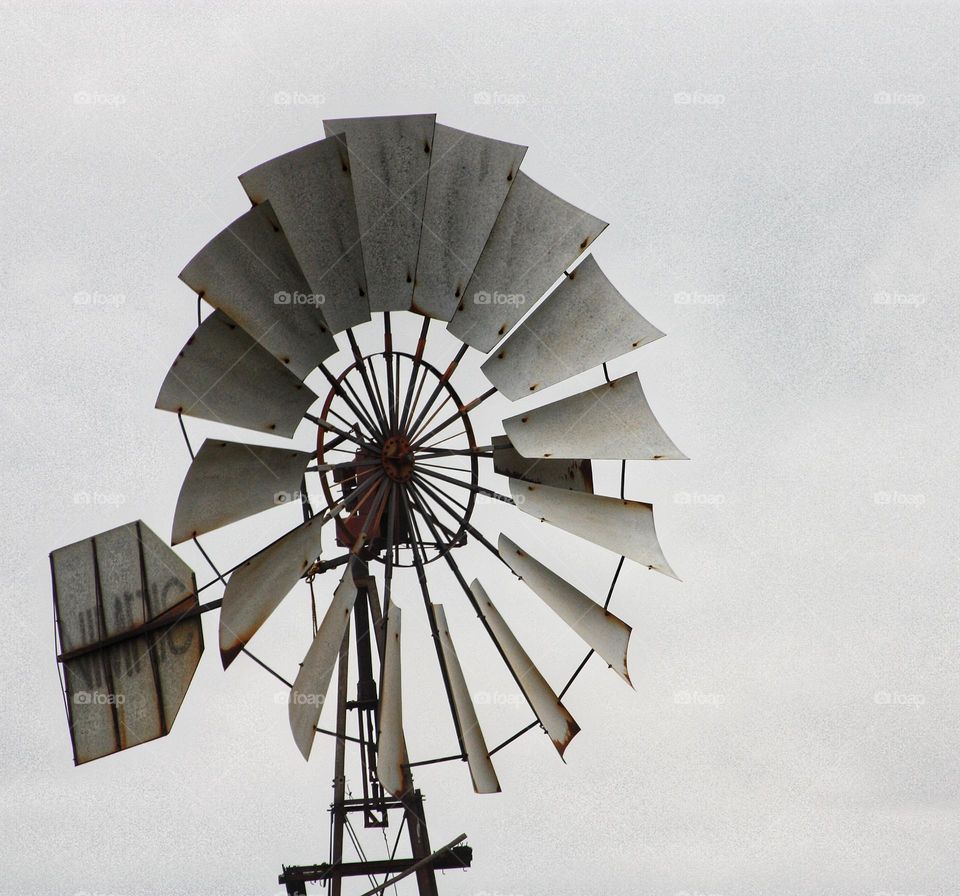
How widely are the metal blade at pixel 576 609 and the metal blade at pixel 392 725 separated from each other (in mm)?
986

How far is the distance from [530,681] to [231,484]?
2.45 meters

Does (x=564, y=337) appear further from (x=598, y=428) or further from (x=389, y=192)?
(x=389, y=192)

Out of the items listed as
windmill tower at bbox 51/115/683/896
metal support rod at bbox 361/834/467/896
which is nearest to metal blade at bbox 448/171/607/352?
windmill tower at bbox 51/115/683/896

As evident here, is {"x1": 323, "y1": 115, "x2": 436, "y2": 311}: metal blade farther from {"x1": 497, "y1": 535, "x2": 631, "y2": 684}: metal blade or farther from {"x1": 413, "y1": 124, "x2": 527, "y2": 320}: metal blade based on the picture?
{"x1": 497, "y1": 535, "x2": 631, "y2": 684}: metal blade

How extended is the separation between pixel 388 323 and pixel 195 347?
1.36 m

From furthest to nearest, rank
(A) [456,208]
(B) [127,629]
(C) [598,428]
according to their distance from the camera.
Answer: (C) [598,428] → (B) [127,629] → (A) [456,208]

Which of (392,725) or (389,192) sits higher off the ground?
(389,192)

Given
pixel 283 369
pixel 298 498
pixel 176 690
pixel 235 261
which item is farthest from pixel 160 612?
pixel 235 261

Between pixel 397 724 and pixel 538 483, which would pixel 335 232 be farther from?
pixel 397 724

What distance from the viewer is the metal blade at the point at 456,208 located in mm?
8312

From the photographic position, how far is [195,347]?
7883 mm

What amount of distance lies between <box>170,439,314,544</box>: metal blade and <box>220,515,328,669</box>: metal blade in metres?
0.26

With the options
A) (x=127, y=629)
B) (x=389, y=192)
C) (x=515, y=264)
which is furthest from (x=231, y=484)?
(x=515, y=264)

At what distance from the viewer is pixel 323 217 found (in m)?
8.16
